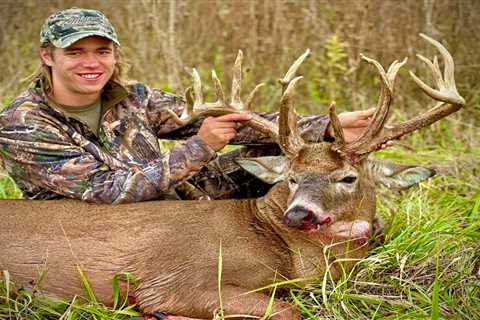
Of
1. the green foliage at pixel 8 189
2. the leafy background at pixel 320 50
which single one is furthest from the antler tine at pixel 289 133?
the green foliage at pixel 8 189

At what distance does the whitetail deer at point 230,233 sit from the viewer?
3863 mm

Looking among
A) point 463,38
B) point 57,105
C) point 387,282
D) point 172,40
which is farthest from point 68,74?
point 463,38

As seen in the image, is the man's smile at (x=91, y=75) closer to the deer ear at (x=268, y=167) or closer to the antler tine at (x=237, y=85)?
the antler tine at (x=237, y=85)

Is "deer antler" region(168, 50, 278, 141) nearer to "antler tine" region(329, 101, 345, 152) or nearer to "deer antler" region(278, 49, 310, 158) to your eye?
"deer antler" region(278, 49, 310, 158)

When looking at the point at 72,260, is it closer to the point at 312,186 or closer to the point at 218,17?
the point at 312,186

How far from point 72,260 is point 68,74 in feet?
3.52

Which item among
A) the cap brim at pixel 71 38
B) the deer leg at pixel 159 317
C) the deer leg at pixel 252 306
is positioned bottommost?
the deer leg at pixel 159 317

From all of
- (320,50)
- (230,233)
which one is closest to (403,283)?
(230,233)

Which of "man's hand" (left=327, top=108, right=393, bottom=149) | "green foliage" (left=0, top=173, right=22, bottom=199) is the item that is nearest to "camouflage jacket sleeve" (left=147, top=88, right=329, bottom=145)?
"man's hand" (left=327, top=108, right=393, bottom=149)

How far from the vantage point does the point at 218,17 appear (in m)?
8.80

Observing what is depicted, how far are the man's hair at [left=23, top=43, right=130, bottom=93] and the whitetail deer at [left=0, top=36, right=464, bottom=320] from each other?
0.72m

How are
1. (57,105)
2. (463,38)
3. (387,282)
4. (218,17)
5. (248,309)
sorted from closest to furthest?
(248,309)
(387,282)
(57,105)
(463,38)
(218,17)

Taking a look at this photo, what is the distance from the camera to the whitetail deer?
386 centimetres

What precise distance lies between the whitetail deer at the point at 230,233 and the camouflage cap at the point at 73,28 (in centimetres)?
75
